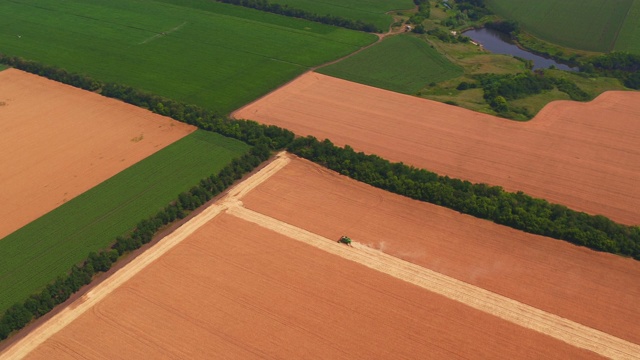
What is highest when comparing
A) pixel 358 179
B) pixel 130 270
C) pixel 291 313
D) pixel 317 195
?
pixel 358 179

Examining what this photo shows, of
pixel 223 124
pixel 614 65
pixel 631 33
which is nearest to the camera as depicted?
pixel 223 124

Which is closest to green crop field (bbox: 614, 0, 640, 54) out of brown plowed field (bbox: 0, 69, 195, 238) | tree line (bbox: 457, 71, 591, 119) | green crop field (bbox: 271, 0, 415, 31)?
tree line (bbox: 457, 71, 591, 119)

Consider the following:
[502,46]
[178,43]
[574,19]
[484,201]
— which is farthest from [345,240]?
[574,19]

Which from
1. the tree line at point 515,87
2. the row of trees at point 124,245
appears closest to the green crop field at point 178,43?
the row of trees at point 124,245

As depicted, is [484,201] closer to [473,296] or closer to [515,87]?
[473,296]

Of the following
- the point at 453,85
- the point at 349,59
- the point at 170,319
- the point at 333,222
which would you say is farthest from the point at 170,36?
the point at 170,319

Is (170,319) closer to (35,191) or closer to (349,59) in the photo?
(35,191)

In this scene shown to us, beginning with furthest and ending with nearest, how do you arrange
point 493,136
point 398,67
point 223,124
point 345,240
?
point 398,67
point 223,124
point 493,136
point 345,240

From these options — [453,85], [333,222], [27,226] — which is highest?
[453,85]
